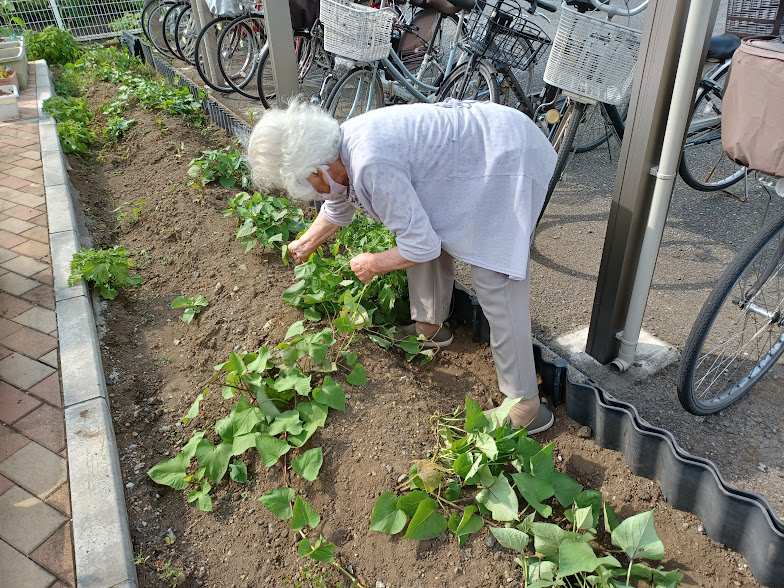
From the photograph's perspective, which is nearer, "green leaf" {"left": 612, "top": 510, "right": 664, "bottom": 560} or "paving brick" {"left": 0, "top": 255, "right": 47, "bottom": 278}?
"green leaf" {"left": 612, "top": 510, "right": 664, "bottom": 560}

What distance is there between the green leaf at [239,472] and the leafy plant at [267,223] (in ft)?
4.21

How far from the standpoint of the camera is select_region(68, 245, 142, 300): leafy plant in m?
3.09

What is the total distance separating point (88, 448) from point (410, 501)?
1.31 metres

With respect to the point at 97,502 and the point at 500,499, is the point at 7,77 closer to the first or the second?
the point at 97,502

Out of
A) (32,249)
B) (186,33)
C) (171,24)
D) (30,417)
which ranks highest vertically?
(171,24)

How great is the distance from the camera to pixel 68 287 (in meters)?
3.14

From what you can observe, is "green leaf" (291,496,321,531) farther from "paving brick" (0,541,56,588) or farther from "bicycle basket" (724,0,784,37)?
"bicycle basket" (724,0,784,37)

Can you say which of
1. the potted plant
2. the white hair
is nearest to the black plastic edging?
the white hair

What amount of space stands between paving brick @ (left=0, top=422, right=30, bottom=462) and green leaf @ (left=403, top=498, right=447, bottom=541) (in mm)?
1613

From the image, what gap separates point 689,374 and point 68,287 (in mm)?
3099

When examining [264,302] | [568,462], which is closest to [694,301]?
[568,462]

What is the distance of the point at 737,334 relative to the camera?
251 cm

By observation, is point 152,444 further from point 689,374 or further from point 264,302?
point 689,374

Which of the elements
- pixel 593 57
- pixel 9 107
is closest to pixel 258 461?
pixel 593 57
